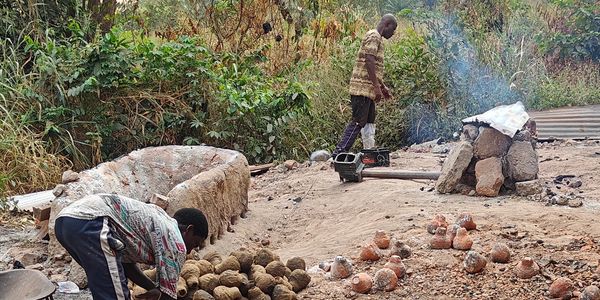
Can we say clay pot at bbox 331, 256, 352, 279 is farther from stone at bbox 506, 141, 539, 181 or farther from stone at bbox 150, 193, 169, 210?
stone at bbox 506, 141, 539, 181

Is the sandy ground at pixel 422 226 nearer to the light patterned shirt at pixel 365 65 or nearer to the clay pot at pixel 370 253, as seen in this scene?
the clay pot at pixel 370 253

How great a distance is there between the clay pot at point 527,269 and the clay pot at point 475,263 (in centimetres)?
23

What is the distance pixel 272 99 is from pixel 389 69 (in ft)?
6.52

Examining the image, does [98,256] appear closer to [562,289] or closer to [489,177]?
[562,289]

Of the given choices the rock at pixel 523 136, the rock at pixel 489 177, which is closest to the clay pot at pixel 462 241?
the rock at pixel 489 177

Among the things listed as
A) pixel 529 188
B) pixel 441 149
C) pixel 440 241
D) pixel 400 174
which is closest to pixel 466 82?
pixel 441 149

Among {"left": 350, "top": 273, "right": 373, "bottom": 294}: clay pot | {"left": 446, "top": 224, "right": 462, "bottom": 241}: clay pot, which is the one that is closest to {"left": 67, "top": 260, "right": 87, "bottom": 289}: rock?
{"left": 350, "top": 273, "right": 373, "bottom": 294}: clay pot

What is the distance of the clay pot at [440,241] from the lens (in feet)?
16.2

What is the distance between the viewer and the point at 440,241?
195 inches

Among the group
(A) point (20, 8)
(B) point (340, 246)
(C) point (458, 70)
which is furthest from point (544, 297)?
(A) point (20, 8)

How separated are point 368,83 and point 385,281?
14.3ft

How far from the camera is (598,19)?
13000 millimetres

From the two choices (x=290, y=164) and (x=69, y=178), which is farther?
(x=290, y=164)

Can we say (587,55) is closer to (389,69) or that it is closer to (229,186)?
(389,69)
